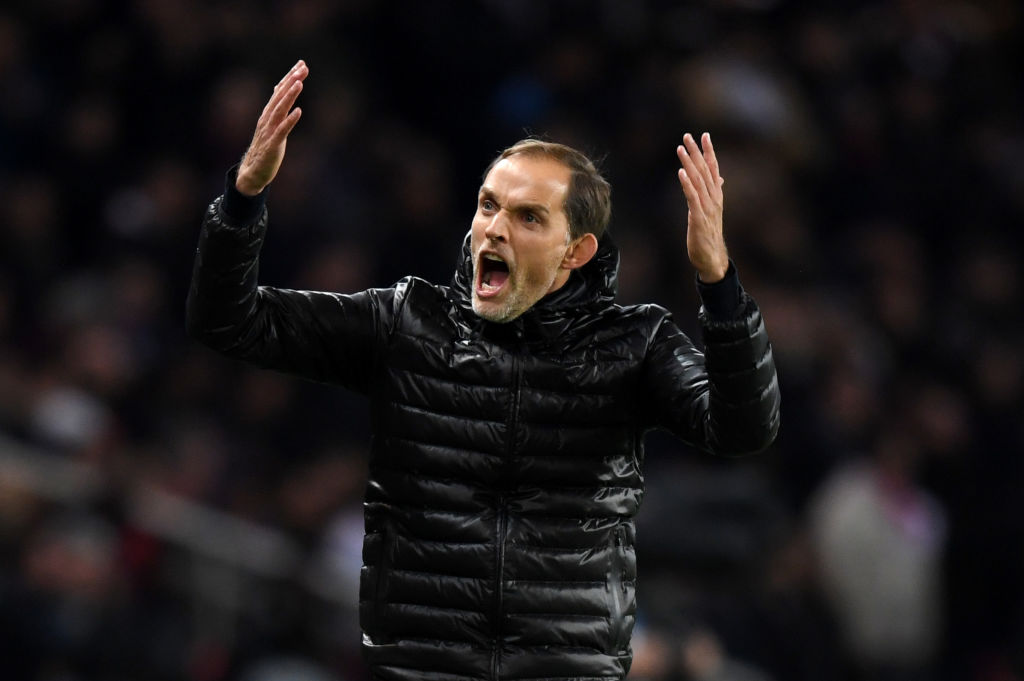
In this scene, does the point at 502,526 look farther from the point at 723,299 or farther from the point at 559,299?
the point at 723,299

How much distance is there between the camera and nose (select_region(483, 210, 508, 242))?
3.45m

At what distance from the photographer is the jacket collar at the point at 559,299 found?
11.4 ft

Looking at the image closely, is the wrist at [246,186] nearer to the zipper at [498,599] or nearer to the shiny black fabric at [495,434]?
the shiny black fabric at [495,434]

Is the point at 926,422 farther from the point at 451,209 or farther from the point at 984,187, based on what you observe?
the point at 451,209

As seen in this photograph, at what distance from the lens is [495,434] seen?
340cm

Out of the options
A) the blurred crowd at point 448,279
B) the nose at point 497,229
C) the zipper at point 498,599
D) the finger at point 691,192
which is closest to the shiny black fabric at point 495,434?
the zipper at point 498,599

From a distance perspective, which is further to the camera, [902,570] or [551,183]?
[902,570]

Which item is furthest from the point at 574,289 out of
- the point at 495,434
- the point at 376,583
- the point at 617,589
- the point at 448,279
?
the point at 448,279

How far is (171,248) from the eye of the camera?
7.93 metres

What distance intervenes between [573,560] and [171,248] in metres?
4.89

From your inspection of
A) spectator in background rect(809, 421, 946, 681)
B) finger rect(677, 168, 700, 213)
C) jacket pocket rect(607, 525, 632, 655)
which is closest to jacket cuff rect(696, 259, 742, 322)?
finger rect(677, 168, 700, 213)

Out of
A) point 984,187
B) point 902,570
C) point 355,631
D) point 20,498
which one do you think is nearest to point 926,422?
point 902,570

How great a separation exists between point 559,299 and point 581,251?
0.38ft

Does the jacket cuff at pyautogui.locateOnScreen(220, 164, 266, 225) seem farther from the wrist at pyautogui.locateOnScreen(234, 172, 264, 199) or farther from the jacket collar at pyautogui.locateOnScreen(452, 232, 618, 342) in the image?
the jacket collar at pyautogui.locateOnScreen(452, 232, 618, 342)
